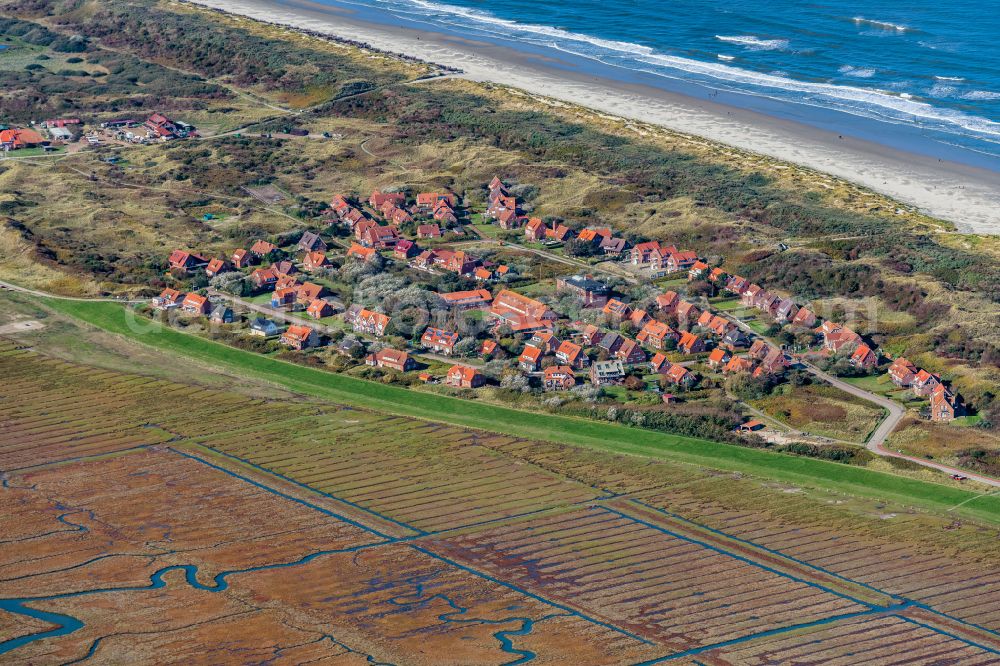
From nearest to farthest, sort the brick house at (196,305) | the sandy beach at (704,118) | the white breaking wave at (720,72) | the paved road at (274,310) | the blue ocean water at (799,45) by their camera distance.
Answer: the paved road at (274,310) < the brick house at (196,305) < the sandy beach at (704,118) < the white breaking wave at (720,72) < the blue ocean water at (799,45)

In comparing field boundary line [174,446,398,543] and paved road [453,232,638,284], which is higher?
paved road [453,232,638,284]

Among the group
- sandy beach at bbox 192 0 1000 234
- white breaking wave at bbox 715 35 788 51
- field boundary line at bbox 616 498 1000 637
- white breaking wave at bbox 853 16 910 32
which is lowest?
field boundary line at bbox 616 498 1000 637

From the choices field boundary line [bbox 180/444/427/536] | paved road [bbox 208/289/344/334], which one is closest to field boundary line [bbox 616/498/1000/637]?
field boundary line [bbox 180/444/427/536]

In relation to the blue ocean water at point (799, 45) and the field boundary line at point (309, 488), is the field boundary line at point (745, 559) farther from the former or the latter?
the blue ocean water at point (799, 45)

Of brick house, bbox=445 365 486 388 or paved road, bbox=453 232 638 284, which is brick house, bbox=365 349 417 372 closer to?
brick house, bbox=445 365 486 388

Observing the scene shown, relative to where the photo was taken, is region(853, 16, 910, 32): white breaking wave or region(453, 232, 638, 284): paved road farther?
region(853, 16, 910, 32): white breaking wave

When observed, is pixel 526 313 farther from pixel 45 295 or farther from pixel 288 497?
pixel 45 295

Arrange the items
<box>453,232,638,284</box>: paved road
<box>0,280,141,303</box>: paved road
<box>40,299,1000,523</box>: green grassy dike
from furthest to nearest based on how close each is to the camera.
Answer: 1. <box>453,232,638,284</box>: paved road
2. <box>0,280,141,303</box>: paved road
3. <box>40,299,1000,523</box>: green grassy dike

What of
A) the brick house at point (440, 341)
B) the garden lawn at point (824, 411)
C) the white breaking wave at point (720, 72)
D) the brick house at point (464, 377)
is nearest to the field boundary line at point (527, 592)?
the brick house at point (464, 377)
